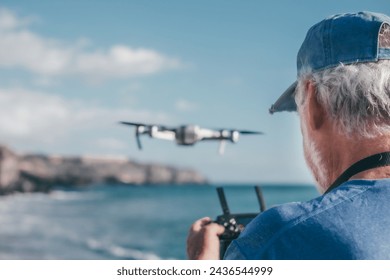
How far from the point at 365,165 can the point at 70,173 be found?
10140 cm

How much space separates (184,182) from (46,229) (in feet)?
325

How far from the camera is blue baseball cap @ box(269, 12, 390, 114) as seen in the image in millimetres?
1150

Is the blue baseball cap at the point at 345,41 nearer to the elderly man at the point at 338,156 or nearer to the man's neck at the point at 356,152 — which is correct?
the elderly man at the point at 338,156

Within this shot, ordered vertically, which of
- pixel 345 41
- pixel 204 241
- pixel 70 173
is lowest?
pixel 70 173

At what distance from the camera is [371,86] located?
3.78ft

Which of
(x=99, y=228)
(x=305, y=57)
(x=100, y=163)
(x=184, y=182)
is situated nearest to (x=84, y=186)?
(x=100, y=163)

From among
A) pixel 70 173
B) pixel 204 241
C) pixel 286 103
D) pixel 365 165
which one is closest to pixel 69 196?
pixel 70 173

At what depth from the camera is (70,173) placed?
328 ft

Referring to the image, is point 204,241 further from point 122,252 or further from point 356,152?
point 122,252

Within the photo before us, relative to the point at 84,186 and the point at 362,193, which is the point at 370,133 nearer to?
the point at 362,193

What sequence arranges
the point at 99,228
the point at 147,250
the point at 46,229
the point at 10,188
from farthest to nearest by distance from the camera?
1. the point at 10,188
2. the point at 99,228
3. the point at 46,229
4. the point at 147,250

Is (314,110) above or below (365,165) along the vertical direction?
above

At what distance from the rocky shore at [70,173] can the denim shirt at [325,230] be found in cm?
6514
